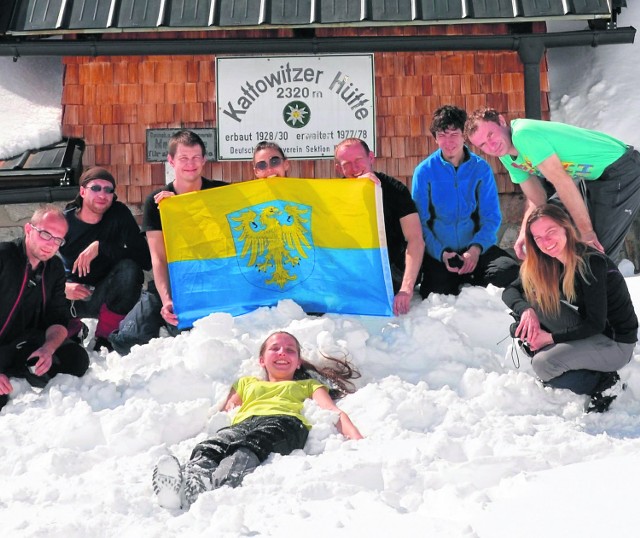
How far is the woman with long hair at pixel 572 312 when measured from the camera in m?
4.79

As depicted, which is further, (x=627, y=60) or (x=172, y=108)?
(x=627, y=60)

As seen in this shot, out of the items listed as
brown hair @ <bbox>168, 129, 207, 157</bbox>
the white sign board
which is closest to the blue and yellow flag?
brown hair @ <bbox>168, 129, 207, 157</bbox>

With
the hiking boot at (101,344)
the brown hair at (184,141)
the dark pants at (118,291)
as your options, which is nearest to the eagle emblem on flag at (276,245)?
the brown hair at (184,141)

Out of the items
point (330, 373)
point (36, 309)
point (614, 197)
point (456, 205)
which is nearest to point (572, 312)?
point (614, 197)

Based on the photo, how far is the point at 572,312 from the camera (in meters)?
4.94

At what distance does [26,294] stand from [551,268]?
9.34 ft

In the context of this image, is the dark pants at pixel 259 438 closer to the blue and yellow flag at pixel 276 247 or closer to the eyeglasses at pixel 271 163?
the blue and yellow flag at pixel 276 247

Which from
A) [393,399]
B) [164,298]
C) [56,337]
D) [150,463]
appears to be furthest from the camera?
[164,298]

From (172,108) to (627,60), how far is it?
5016 millimetres

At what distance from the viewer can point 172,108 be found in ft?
31.1

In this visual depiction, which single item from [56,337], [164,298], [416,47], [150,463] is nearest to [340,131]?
[416,47]

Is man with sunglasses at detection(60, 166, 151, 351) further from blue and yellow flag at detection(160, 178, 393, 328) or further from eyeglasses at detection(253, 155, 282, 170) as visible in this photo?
eyeglasses at detection(253, 155, 282, 170)

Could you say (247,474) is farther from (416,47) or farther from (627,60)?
(627,60)

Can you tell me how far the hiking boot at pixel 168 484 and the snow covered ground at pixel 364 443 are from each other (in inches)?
2.0
